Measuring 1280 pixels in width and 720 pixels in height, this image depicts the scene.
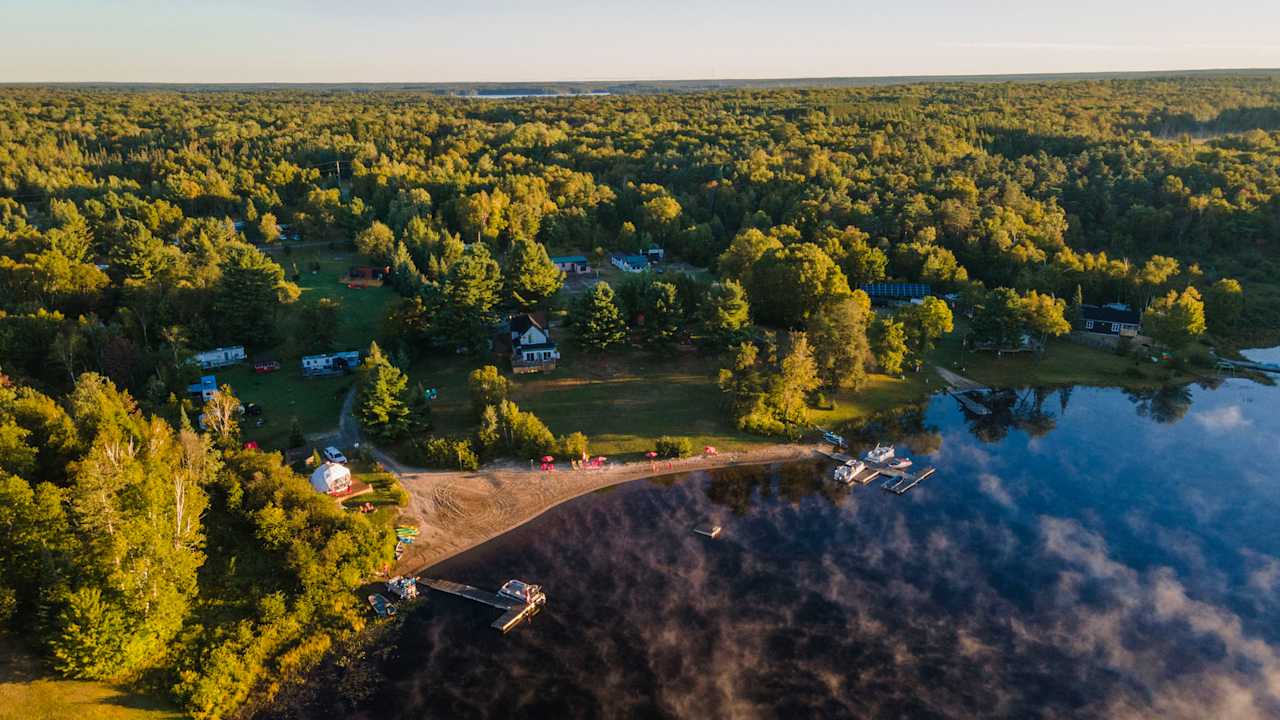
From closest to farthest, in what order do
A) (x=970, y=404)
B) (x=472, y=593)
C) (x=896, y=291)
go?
(x=472, y=593) → (x=970, y=404) → (x=896, y=291)

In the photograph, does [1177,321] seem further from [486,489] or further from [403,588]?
[403,588]

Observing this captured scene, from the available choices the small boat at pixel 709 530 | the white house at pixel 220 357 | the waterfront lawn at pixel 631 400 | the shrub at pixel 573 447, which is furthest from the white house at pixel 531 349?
the white house at pixel 220 357

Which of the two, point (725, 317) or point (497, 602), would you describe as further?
point (725, 317)

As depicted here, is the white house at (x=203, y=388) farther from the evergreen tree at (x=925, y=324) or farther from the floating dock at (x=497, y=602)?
the evergreen tree at (x=925, y=324)

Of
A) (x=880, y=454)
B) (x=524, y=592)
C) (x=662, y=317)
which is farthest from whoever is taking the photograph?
(x=662, y=317)

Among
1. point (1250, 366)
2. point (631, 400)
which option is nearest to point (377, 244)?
point (631, 400)

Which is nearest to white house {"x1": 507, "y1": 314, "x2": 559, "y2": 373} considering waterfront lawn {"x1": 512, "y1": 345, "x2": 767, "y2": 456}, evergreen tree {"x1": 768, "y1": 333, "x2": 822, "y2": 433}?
waterfront lawn {"x1": 512, "y1": 345, "x2": 767, "y2": 456}
